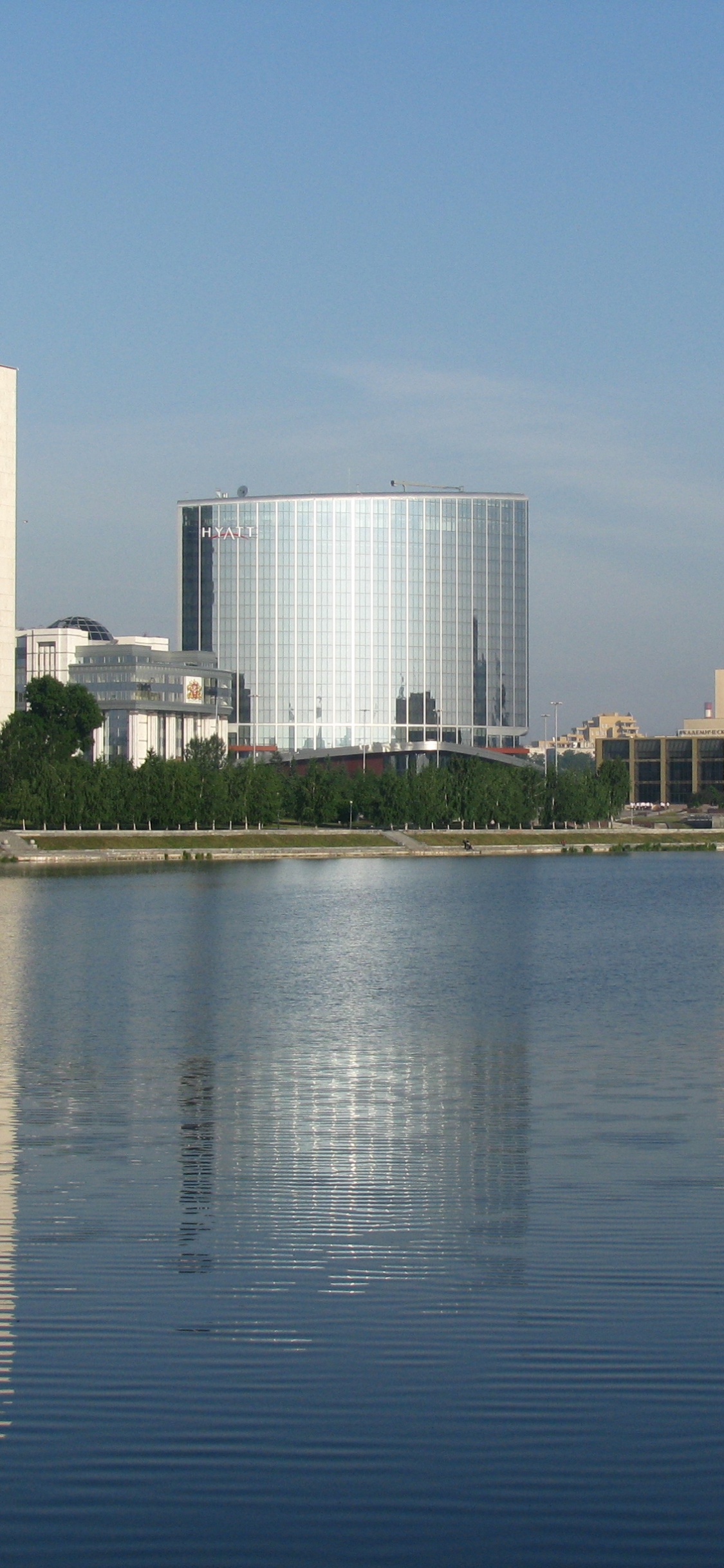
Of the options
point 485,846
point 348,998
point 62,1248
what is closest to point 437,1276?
point 62,1248

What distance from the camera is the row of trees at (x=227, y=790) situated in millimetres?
128125

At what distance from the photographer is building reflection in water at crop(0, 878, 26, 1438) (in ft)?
36.1

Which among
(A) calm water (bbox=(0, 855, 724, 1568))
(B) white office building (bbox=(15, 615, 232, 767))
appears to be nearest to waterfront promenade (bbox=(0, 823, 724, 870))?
(B) white office building (bbox=(15, 615, 232, 767))

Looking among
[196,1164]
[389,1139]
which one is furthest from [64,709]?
[196,1164]

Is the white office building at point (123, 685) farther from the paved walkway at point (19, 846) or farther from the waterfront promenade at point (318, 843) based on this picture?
the paved walkway at point (19, 846)

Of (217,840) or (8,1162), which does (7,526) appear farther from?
(8,1162)

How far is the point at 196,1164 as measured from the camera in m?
18.1

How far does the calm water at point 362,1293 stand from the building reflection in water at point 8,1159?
0.16ft

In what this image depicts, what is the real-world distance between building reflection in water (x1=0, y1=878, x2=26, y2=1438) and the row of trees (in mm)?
78450

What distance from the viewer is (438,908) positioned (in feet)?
238

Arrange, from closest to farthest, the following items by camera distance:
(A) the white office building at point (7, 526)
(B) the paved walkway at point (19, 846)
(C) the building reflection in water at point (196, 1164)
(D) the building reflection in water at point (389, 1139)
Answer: (C) the building reflection in water at point (196, 1164) < (D) the building reflection in water at point (389, 1139) < (B) the paved walkway at point (19, 846) < (A) the white office building at point (7, 526)

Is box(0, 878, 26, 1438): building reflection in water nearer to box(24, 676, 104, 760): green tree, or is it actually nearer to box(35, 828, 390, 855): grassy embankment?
box(35, 828, 390, 855): grassy embankment

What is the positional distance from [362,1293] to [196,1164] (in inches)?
226

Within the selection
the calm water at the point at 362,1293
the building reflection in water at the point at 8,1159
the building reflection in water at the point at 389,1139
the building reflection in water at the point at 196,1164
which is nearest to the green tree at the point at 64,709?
the building reflection in water at the point at 8,1159
